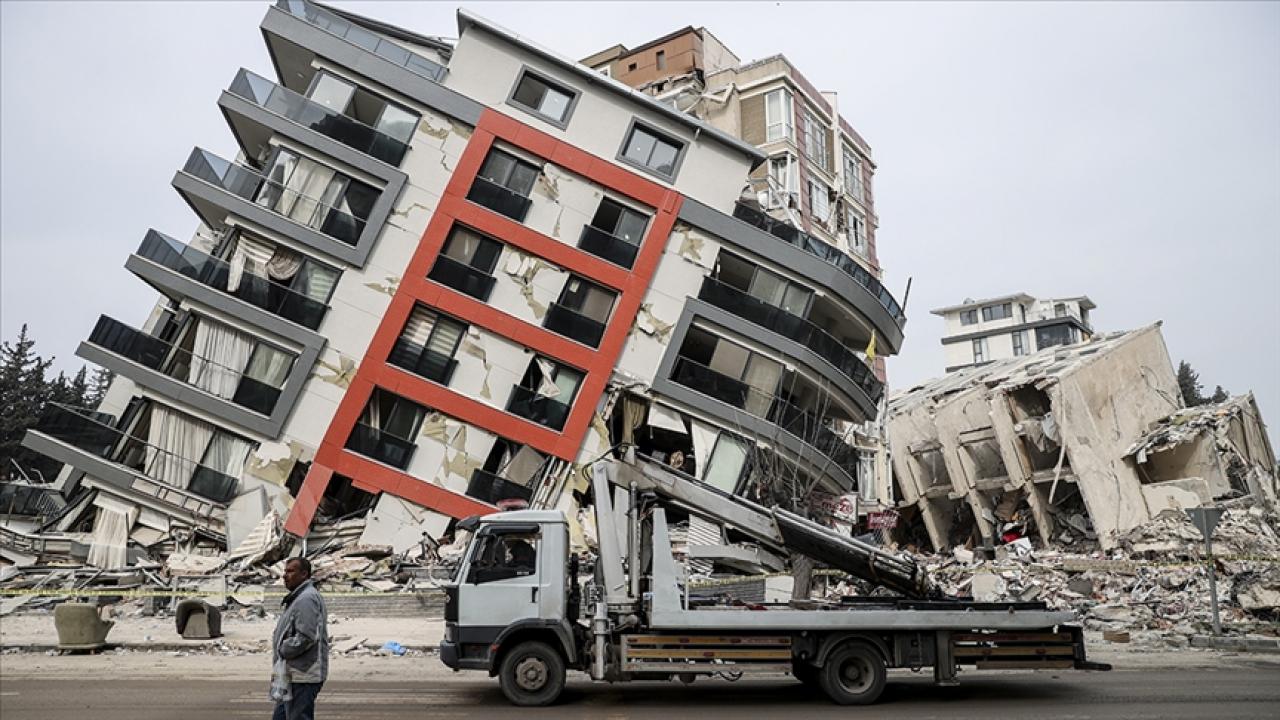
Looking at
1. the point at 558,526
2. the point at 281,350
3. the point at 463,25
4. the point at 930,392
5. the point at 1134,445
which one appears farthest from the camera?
the point at 930,392

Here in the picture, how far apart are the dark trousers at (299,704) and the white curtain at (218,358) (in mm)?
21829

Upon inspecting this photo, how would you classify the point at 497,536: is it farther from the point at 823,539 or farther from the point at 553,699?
the point at 823,539

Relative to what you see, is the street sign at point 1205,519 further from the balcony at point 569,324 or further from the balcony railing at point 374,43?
the balcony railing at point 374,43

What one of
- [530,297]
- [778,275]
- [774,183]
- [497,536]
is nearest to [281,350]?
[530,297]

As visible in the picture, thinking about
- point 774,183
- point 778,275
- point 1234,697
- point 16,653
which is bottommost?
point 16,653

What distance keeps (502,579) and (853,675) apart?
4.50 meters

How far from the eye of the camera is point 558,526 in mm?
11297

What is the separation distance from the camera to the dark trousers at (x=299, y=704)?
21.0 ft

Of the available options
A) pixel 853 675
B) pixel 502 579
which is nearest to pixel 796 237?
pixel 853 675

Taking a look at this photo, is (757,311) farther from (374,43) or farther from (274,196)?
(274,196)

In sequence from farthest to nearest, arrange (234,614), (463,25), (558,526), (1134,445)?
(1134,445)
(463,25)
(234,614)
(558,526)

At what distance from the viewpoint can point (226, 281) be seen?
26.5m

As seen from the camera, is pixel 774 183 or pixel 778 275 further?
pixel 774 183

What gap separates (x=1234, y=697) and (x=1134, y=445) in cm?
2309
